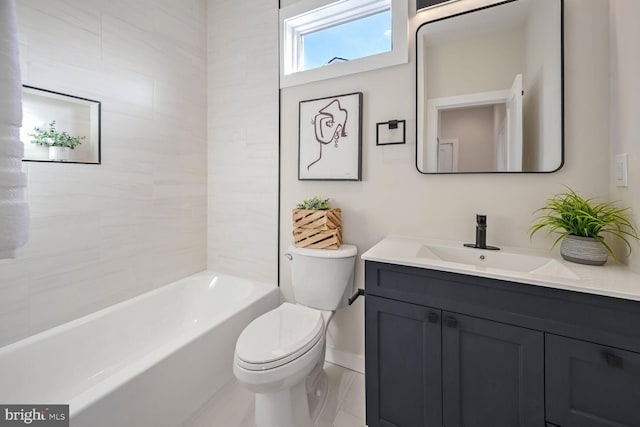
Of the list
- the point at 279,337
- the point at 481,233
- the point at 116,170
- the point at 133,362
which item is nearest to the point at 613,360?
the point at 481,233

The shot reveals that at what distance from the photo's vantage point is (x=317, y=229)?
1.66 meters

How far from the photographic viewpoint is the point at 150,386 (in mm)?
1193

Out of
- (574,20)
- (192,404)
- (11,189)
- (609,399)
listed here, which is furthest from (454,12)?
(192,404)

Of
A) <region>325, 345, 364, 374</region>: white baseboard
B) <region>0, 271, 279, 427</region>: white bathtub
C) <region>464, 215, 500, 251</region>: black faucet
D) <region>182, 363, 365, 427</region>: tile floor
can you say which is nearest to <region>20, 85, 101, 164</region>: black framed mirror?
<region>0, 271, 279, 427</region>: white bathtub

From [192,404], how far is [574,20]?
8.44 feet

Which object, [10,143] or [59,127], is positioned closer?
[10,143]

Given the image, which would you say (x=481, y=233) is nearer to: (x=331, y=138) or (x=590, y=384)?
(x=590, y=384)

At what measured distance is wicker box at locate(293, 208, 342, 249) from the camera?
164 cm

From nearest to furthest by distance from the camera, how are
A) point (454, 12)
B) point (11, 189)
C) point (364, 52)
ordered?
point (11, 189) < point (454, 12) < point (364, 52)

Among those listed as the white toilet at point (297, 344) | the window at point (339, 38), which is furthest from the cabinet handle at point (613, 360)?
the window at point (339, 38)

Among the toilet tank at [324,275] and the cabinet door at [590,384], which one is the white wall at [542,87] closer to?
the cabinet door at [590,384]

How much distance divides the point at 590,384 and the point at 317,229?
1.25 m

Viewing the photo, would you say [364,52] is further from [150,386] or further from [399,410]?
[150,386]

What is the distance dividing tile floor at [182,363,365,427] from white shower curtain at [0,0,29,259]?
4.05ft
